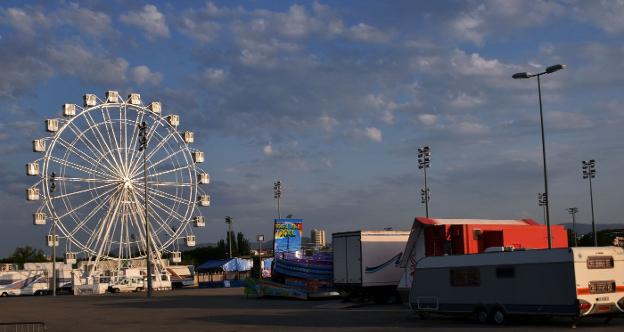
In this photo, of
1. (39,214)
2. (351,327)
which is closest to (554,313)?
(351,327)

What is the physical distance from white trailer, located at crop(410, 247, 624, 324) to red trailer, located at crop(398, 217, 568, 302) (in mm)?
5833

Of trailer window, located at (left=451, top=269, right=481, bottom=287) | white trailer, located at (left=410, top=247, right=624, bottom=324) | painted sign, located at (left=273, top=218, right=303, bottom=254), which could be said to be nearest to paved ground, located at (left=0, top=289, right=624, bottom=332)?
white trailer, located at (left=410, top=247, right=624, bottom=324)

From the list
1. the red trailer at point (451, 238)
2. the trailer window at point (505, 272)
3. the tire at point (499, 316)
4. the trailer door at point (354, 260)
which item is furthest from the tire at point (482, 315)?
the trailer door at point (354, 260)

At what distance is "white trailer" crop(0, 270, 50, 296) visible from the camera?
6612cm

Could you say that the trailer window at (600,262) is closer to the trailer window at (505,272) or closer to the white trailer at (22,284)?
the trailer window at (505,272)

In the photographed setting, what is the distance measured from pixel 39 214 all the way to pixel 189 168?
1305cm

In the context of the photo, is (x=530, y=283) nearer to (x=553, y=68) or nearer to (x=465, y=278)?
(x=465, y=278)

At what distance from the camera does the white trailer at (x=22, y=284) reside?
6612cm

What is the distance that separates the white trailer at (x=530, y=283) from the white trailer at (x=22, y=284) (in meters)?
52.6

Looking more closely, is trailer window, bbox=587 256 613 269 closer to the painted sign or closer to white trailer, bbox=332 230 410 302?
white trailer, bbox=332 230 410 302

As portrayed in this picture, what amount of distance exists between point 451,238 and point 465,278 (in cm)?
708

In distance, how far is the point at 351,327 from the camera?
73.6 feet

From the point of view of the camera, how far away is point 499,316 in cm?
2150

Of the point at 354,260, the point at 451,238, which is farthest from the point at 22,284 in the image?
the point at 451,238
